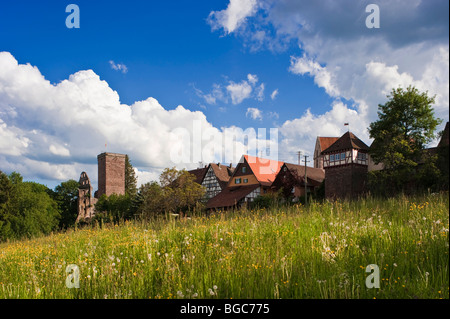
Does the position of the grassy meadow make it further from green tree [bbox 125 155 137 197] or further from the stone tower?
green tree [bbox 125 155 137 197]

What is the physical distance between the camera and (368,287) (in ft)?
19.6

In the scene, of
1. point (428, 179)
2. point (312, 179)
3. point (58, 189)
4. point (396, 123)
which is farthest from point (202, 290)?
point (58, 189)

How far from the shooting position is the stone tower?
128 feet

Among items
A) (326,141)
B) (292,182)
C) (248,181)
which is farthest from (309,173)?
(326,141)

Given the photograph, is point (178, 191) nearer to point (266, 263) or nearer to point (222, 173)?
point (222, 173)

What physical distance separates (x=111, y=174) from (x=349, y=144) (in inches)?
2417

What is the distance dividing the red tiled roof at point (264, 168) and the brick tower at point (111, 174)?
135 feet

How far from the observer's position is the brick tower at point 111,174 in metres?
86.7

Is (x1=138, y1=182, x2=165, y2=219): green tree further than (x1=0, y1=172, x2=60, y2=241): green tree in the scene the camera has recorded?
No

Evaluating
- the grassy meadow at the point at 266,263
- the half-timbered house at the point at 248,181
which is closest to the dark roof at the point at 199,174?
the half-timbered house at the point at 248,181

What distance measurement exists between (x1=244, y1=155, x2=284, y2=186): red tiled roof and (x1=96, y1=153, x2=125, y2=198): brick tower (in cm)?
4126

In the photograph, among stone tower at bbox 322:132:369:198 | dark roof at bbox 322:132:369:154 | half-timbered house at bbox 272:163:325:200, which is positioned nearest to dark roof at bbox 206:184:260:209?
half-timbered house at bbox 272:163:325:200

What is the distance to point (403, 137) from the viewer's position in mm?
32844
